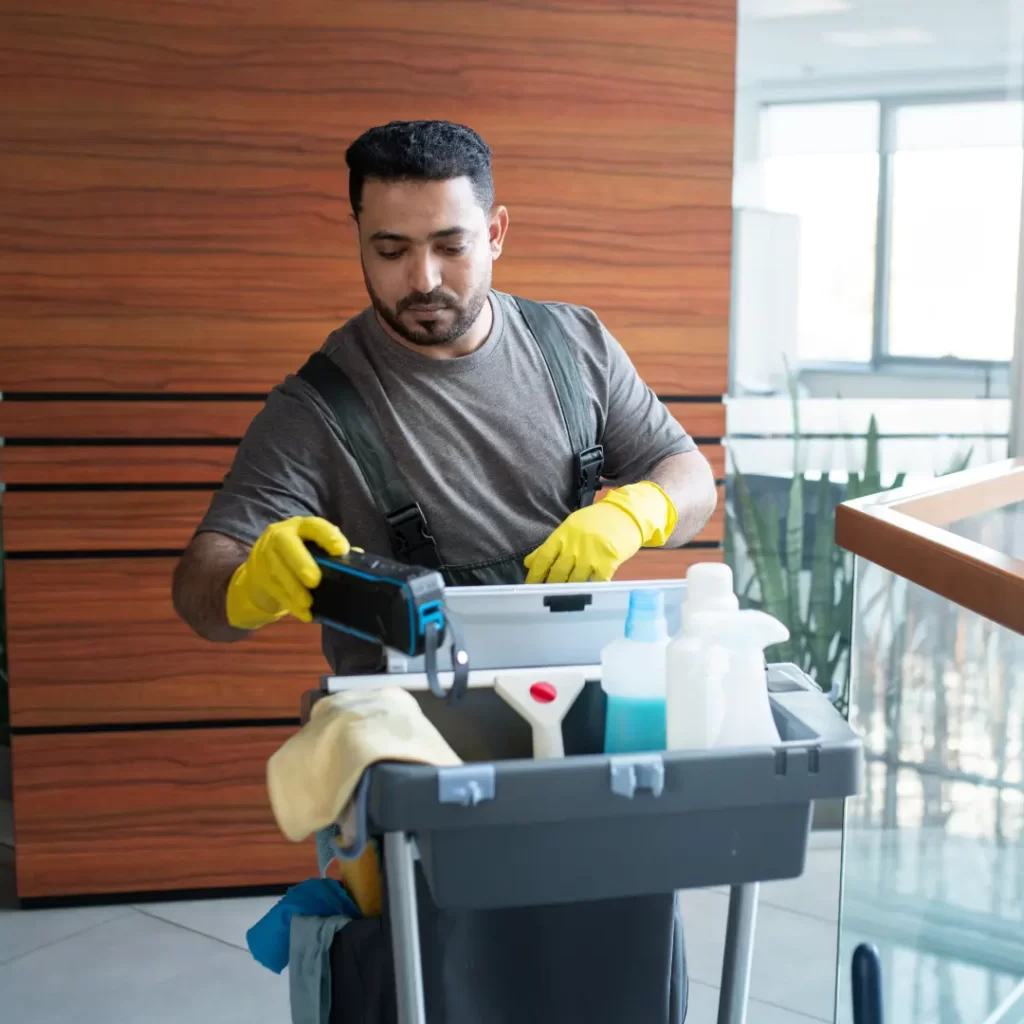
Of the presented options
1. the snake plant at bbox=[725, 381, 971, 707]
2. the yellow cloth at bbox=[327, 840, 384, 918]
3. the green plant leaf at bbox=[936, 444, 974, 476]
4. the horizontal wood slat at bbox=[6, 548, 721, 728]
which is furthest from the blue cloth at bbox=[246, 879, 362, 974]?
the green plant leaf at bbox=[936, 444, 974, 476]

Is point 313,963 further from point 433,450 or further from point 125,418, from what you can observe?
point 125,418

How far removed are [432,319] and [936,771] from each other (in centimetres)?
89

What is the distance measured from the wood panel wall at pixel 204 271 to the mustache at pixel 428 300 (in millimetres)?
1077

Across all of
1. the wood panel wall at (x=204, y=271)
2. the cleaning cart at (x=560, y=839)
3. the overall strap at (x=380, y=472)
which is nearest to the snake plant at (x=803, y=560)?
the wood panel wall at (x=204, y=271)

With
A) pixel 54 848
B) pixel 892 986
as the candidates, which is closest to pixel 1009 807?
pixel 892 986

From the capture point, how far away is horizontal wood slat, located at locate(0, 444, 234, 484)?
8.50 feet

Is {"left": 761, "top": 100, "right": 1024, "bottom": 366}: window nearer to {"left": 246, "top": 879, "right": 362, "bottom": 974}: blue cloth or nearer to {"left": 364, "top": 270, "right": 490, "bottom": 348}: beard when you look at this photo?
{"left": 364, "top": 270, "right": 490, "bottom": 348}: beard

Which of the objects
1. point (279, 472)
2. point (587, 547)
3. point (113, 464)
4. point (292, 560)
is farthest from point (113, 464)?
point (292, 560)

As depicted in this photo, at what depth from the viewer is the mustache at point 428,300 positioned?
1567mm

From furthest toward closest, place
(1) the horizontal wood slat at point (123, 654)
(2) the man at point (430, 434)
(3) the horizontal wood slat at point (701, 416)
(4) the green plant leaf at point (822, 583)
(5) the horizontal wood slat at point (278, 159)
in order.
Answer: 1. (4) the green plant leaf at point (822, 583)
2. (3) the horizontal wood slat at point (701, 416)
3. (1) the horizontal wood slat at point (123, 654)
4. (5) the horizontal wood slat at point (278, 159)
5. (2) the man at point (430, 434)

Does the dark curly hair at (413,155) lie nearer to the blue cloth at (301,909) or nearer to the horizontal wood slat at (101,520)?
the blue cloth at (301,909)

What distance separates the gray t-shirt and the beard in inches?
1.8

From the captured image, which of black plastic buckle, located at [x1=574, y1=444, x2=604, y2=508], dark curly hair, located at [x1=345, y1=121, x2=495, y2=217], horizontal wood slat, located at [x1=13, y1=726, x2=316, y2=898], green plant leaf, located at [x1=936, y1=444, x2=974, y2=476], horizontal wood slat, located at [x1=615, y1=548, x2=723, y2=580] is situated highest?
dark curly hair, located at [x1=345, y1=121, x2=495, y2=217]

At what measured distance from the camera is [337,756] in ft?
3.30
